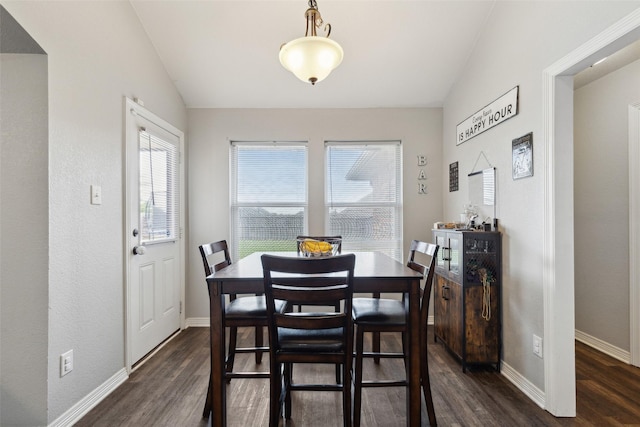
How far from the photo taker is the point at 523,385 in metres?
2.11

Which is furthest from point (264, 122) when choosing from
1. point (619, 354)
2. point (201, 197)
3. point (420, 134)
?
point (619, 354)

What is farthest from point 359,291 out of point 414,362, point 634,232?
point 634,232

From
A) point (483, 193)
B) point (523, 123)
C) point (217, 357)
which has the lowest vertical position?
point (217, 357)

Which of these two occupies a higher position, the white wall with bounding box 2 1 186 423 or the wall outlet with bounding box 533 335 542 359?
the white wall with bounding box 2 1 186 423

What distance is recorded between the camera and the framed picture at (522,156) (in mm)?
2072

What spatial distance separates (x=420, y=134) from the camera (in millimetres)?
3533

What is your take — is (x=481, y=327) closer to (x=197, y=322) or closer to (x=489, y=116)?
(x=489, y=116)

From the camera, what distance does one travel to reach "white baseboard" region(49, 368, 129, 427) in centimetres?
176

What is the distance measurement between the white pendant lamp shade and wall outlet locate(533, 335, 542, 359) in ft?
7.06

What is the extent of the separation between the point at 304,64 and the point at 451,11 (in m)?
1.64

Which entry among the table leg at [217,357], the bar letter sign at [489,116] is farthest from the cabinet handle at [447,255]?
the table leg at [217,357]

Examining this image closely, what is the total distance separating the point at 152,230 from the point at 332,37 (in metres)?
2.36

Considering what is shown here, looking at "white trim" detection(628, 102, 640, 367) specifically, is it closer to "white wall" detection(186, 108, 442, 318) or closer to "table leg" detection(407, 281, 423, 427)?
"white wall" detection(186, 108, 442, 318)

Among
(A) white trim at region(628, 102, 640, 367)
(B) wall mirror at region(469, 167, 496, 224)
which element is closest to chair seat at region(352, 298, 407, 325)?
(B) wall mirror at region(469, 167, 496, 224)
